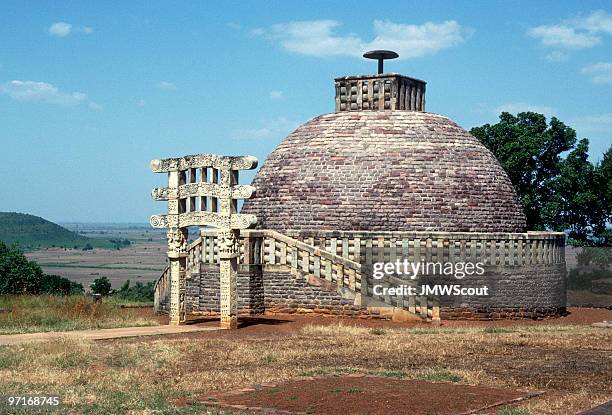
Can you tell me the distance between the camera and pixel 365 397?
476 inches

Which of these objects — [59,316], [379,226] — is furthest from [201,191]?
[379,226]

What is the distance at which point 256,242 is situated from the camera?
26047 millimetres

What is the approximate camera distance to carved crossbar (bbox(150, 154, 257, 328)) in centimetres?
2181

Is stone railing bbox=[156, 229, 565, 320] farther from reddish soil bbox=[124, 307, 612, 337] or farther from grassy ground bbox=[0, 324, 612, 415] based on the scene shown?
grassy ground bbox=[0, 324, 612, 415]

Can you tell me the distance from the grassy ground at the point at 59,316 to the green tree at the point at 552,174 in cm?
1806

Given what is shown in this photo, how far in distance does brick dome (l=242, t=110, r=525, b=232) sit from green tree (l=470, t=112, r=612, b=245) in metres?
9.48

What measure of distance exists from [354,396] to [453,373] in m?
2.57

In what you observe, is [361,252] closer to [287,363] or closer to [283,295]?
[283,295]

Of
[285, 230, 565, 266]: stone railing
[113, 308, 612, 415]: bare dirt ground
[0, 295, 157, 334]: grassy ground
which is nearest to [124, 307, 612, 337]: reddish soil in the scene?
[113, 308, 612, 415]: bare dirt ground

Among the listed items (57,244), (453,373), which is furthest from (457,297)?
(57,244)

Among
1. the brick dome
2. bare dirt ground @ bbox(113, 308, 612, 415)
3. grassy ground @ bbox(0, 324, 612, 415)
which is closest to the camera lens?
bare dirt ground @ bbox(113, 308, 612, 415)

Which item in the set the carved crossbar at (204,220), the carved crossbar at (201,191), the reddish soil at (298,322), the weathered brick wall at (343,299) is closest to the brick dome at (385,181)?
the weathered brick wall at (343,299)

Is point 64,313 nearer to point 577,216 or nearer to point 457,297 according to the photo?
point 457,297

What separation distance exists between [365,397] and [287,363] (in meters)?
3.70
